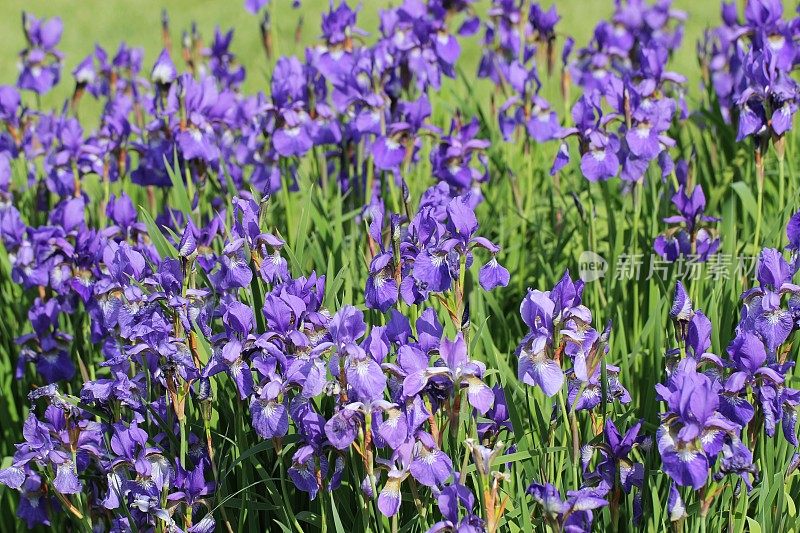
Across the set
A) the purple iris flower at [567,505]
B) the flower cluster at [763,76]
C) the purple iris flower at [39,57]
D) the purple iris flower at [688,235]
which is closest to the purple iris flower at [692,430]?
the purple iris flower at [567,505]

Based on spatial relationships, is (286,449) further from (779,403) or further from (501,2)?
(501,2)

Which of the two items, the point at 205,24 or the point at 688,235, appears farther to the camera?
the point at 205,24

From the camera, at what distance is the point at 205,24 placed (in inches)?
417

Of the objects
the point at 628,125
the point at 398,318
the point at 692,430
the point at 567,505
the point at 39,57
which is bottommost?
the point at 567,505

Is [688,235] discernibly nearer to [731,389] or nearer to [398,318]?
[731,389]

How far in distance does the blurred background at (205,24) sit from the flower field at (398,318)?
160 inches

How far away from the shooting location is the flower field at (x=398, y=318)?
237 cm

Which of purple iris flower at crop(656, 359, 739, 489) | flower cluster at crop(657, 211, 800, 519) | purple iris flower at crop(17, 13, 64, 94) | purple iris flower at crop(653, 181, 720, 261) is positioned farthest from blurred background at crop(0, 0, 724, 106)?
purple iris flower at crop(656, 359, 739, 489)

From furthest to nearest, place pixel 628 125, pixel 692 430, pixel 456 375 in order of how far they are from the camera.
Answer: pixel 628 125 < pixel 456 375 < pixel 692 430

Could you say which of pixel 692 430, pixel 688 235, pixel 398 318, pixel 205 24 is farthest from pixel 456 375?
pixel 205 24

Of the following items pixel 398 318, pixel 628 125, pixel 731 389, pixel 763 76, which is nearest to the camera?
pixel 731 389

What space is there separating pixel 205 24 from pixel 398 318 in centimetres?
875

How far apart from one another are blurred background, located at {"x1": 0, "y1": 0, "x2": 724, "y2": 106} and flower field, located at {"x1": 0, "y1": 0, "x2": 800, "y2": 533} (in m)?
4.06

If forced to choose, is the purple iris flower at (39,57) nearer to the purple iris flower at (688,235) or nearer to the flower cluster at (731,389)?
the purple iris flower at (688,235)
